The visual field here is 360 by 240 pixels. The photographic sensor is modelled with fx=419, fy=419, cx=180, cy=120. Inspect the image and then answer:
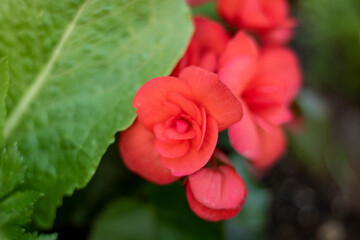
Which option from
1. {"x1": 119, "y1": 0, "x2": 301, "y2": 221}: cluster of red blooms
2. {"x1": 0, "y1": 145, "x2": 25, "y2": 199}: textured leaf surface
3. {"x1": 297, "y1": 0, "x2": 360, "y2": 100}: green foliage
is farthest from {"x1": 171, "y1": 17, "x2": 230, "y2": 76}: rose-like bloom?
{"x1": 297, "y1": 0, "x2": 360, "y2": 100}: green foliage

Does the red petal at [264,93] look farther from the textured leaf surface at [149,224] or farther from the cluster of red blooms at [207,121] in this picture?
the textured leaf surface at [149,224]

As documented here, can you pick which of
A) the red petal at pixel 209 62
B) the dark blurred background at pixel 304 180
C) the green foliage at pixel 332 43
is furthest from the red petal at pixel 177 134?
the green foliage at pixel 332 43

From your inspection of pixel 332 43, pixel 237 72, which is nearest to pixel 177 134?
pixel 237 72

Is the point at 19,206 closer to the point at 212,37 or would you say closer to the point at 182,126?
the point at 182,126

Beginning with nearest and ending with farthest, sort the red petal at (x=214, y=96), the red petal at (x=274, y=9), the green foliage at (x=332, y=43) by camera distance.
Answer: the red petal at (x=214, y=96), the red petal at (x=274, y=9), the green foliage at (x=332, y=43)

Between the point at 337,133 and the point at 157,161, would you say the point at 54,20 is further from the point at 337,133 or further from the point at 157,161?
the point at 337,133
